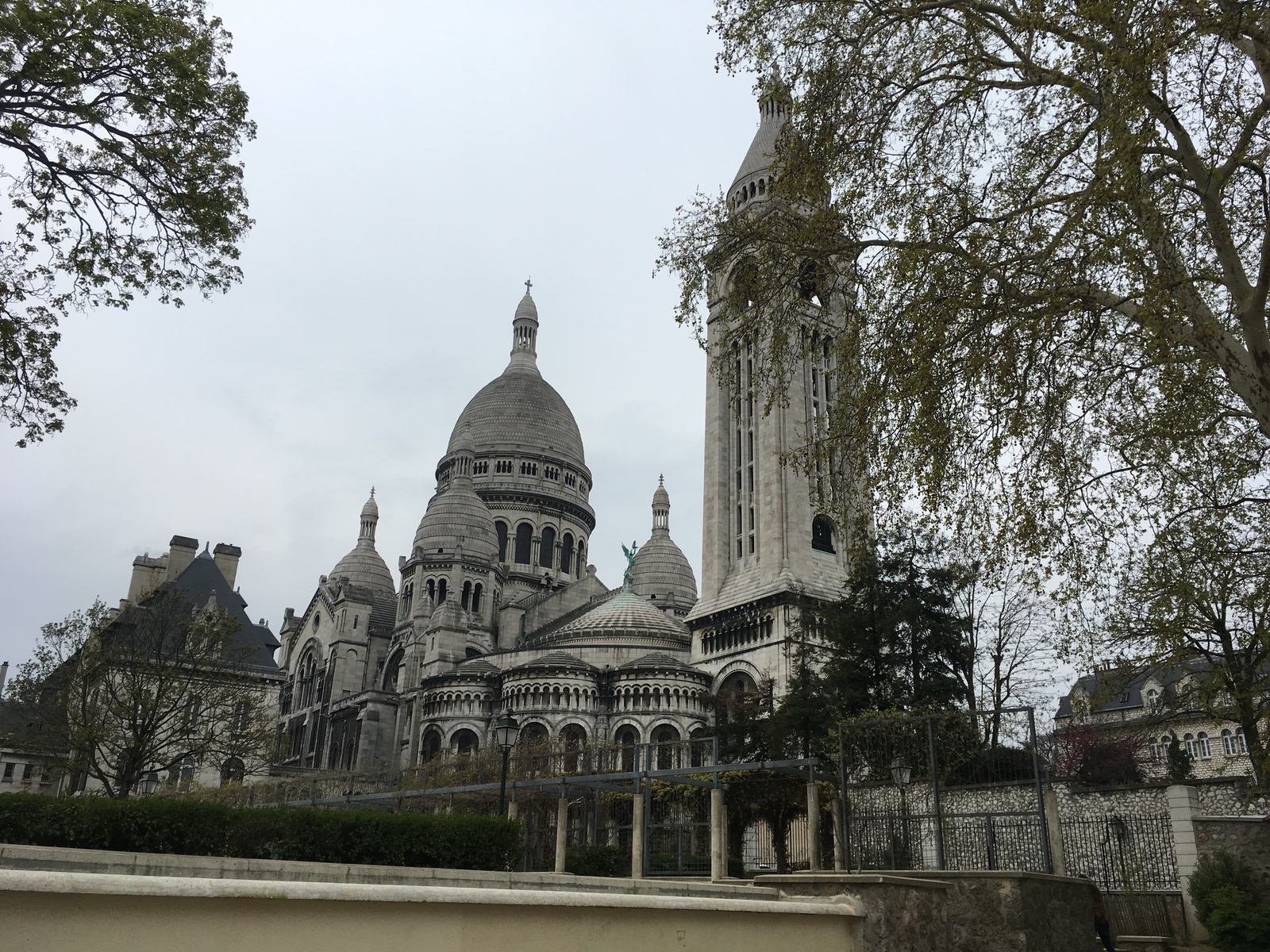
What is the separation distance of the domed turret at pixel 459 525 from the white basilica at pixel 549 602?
131mm

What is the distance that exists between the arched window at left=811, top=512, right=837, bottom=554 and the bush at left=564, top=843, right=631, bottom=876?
98.3 feet

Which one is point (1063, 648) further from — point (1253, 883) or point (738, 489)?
point (738, 489)

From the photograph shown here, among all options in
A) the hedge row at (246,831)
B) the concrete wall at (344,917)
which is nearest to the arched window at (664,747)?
the hedge row at (246,831)

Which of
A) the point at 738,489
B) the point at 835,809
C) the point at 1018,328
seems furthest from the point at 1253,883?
the point at 738,489

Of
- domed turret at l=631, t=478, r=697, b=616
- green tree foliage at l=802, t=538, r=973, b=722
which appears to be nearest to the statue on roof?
domed turret at l=631, t=478, r=697, b=616

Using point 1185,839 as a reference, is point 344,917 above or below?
below

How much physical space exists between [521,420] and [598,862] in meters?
62.1

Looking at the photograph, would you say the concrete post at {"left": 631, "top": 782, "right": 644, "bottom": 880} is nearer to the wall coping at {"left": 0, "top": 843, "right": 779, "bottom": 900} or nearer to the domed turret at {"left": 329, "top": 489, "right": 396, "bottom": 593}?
the wall coping at {"left": 0, "top": 843, "right": 779, "bottom": 900}

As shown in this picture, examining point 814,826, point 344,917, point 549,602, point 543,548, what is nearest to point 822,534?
point 549,602

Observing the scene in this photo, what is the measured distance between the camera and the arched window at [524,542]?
77.5m

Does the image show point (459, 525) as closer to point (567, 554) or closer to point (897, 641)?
point (567, 554)

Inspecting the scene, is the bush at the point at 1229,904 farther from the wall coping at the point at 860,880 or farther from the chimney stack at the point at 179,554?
the chimney stack at the point at 179,554

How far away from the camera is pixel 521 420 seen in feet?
275

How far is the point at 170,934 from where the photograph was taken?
5.25 metres
